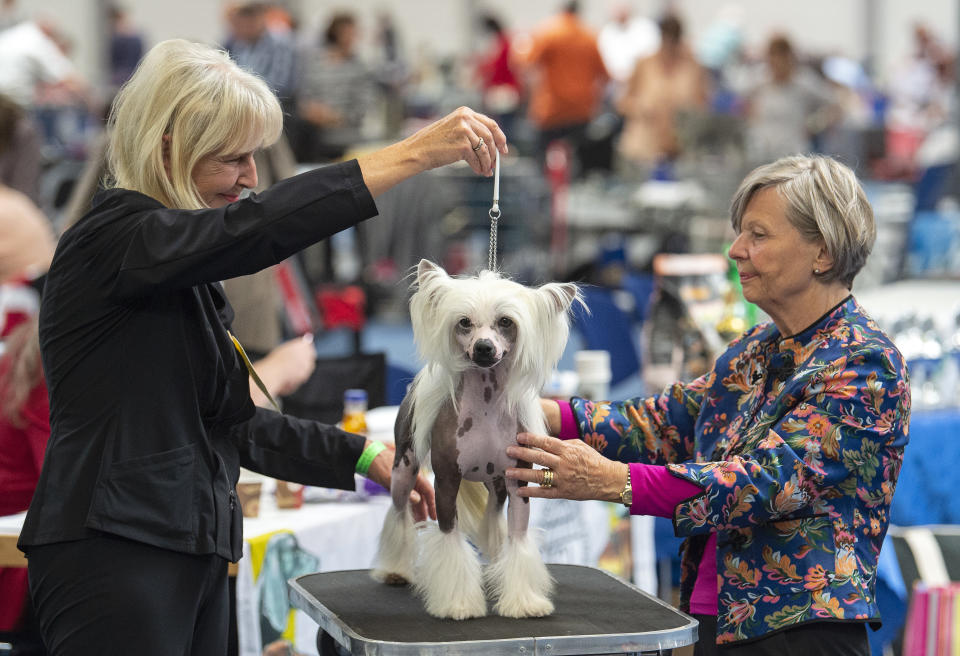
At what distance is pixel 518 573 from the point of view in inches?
77.2

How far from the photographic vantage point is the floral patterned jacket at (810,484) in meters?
1.91

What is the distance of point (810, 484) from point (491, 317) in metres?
0.56

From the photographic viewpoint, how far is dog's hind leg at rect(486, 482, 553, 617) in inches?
76.8

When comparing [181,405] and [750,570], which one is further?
[750,570]

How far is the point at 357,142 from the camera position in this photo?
31.1 feet

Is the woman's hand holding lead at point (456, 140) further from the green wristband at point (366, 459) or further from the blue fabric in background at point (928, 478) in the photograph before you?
the blue fabric in background at point (928, 478)

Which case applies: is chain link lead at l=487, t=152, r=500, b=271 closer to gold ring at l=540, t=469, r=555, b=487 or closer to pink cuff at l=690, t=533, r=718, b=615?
gold ring at l=540, t=469, r=555, b=487

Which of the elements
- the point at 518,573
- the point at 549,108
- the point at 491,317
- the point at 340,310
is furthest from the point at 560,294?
the point at 549,108

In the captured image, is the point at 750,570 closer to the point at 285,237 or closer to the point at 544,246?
the point at 285,237

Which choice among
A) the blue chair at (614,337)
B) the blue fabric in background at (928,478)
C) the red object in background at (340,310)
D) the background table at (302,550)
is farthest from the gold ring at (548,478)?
the red object in background at (340,310)

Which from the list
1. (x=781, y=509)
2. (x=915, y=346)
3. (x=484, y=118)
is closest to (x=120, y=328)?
(x=484, y=118)

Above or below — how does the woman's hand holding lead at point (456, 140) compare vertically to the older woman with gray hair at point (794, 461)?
above

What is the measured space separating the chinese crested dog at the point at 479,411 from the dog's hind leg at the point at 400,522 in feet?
0.07

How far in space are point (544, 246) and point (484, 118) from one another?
730 cm
